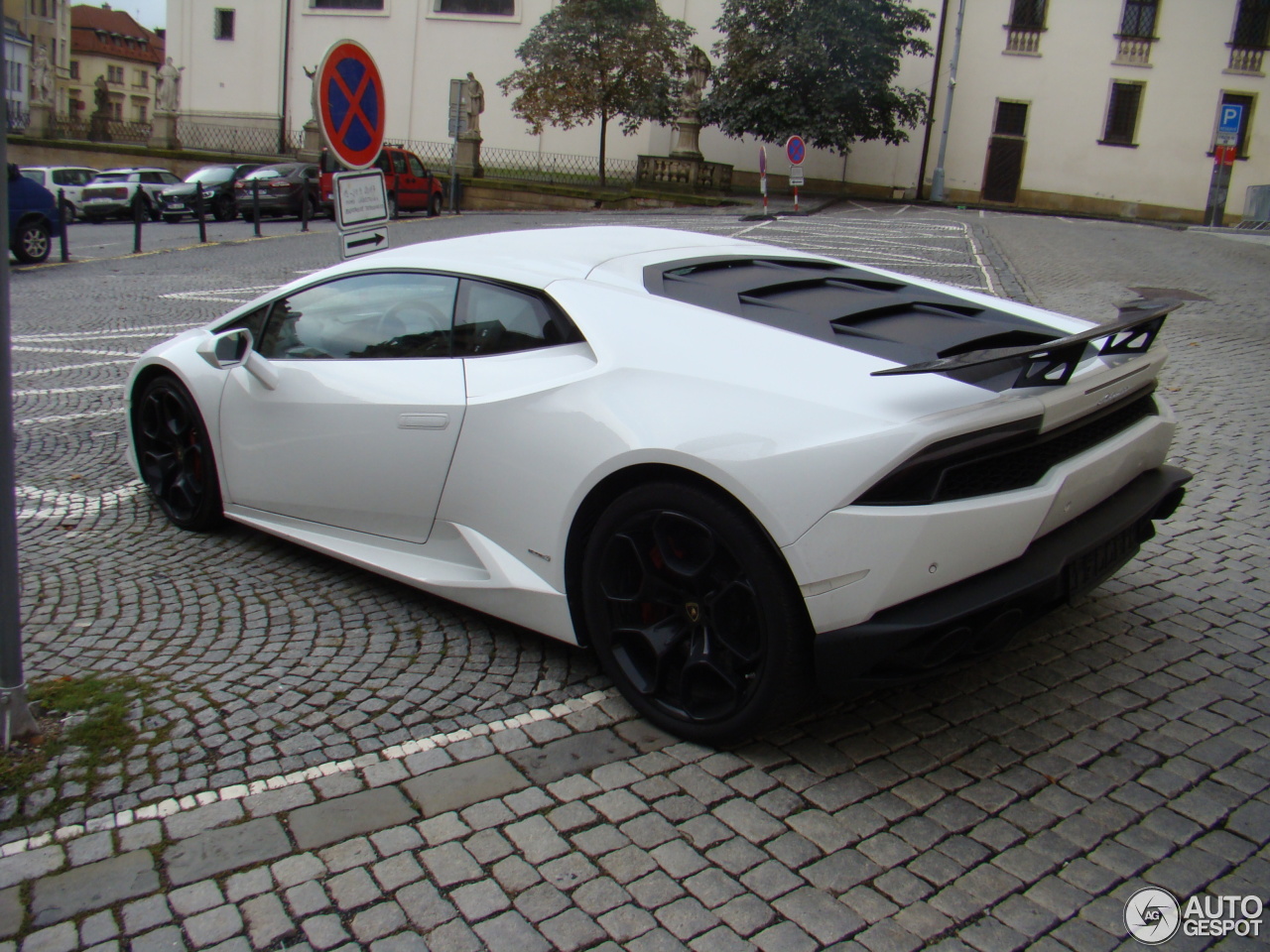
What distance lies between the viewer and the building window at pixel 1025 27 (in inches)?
1532

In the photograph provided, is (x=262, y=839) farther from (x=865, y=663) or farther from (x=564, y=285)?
(x=564, y=285)

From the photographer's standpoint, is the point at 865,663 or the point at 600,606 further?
the point at 600,606

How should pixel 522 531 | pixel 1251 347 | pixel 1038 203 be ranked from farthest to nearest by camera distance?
pixel 1038 203 < pixel 1251 347 < pixel 522 531

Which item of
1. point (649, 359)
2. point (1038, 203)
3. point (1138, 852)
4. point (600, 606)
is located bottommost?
point (1138, 852)

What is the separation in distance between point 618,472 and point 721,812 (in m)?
0.91

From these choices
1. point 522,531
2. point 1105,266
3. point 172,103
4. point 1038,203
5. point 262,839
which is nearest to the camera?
point 262,839

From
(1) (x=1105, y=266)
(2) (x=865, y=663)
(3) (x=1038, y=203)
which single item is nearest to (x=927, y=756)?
(2) (x=865, y=663)

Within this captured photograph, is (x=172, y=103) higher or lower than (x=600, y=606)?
higher

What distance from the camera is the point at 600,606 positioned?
10.1ft

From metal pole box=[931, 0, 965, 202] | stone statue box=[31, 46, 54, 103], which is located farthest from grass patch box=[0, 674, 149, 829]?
stone statue box=[31, 46, 54, 103]

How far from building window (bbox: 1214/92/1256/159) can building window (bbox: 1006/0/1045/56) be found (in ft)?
22.0

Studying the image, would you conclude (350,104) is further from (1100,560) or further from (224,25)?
(224,25)

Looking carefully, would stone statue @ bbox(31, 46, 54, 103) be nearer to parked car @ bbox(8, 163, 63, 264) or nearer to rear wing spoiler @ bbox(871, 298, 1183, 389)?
parked car @ bbox(8, 163, 63, 264)

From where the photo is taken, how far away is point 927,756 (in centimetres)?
296
